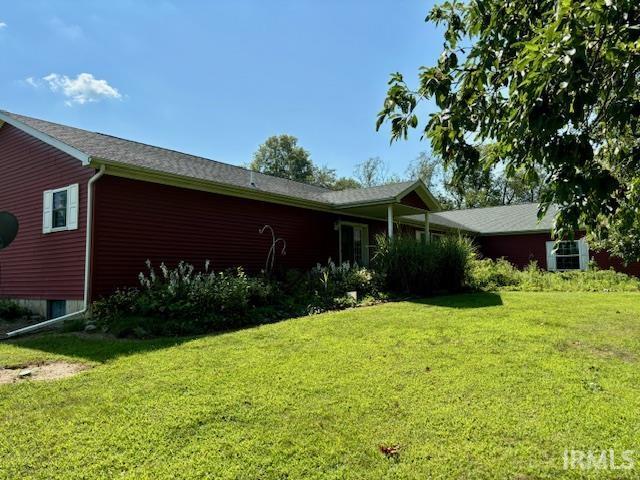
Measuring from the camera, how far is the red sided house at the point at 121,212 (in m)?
9.05

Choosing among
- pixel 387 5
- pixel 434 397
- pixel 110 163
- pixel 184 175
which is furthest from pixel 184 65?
pixel 434 397

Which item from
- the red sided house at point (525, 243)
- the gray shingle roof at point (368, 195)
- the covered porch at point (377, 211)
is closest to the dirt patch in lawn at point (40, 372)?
the covered porch at point (377, 211)

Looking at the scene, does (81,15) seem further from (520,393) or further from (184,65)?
(520,393)

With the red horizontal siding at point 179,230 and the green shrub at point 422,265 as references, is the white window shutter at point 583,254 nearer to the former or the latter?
the green shrub at point 422,265

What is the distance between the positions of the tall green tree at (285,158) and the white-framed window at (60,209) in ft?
123

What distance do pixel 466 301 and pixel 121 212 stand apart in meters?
7.90

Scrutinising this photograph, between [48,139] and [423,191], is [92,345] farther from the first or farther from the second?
[423,191]

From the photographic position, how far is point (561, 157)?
2105 millimetres

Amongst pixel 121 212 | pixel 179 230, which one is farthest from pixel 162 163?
pixel 121 212

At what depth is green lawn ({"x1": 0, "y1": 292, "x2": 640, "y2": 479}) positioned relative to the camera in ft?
9.51

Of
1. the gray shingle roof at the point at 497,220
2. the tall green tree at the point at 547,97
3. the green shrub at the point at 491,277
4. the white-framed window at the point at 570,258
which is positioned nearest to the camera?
the tall green tree at the point at 547,97

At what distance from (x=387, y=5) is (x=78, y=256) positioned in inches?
297

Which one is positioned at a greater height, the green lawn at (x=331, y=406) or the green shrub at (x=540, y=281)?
the green shrub at (x=540, y=281)

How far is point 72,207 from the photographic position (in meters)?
9.34
